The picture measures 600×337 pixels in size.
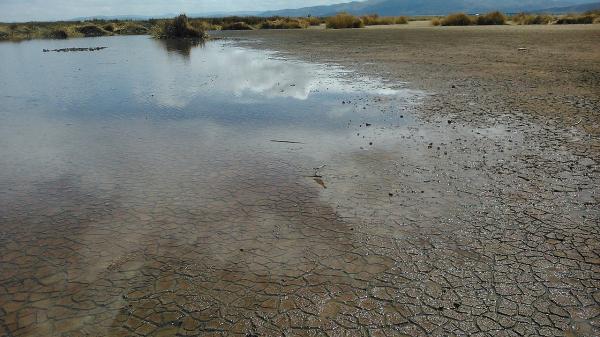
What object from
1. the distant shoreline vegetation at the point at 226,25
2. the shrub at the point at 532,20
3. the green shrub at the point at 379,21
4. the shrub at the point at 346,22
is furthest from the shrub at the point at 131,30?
the shrub at the point at 532,20

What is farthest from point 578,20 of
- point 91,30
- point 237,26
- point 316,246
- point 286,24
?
point 91,30

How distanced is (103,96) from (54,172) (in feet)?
22.2

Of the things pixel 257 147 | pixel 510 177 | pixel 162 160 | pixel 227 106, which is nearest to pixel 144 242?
pixel 162 160

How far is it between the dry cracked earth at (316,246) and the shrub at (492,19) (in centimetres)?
4202

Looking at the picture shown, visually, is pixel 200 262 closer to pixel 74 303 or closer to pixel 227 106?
pixel 74 303

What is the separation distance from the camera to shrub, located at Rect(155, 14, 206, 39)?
38.1m

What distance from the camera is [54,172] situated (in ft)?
21.8

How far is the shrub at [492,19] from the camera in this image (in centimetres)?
4291

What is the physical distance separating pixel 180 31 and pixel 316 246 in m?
39.0

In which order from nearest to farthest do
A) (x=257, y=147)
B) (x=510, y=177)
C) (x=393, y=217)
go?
(x=393, y=217)
(x=510, y=177)
(x=257, y=147)

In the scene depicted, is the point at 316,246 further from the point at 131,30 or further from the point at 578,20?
the point at 131,30

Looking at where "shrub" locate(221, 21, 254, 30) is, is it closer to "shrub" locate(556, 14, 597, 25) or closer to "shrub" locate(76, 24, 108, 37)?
"shrub" locate(76, 24, 108, 37)

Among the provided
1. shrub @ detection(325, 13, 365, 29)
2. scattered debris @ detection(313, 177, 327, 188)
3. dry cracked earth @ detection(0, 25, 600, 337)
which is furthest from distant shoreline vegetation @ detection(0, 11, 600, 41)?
scattered debris @ detection(313, 177, 327, 188)

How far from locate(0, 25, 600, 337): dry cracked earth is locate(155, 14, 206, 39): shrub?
34053mm
